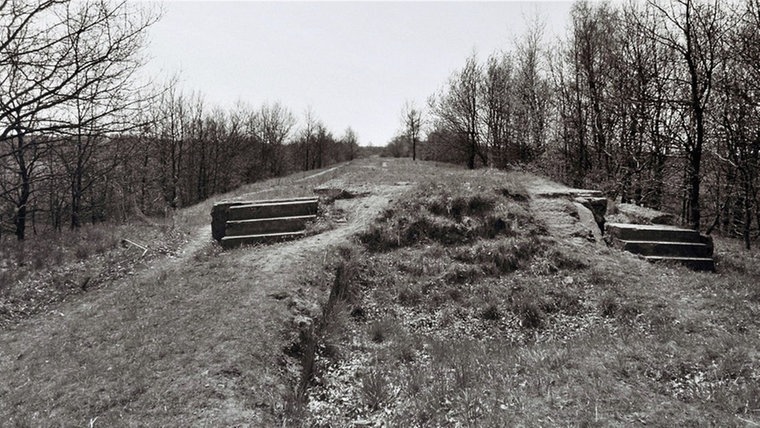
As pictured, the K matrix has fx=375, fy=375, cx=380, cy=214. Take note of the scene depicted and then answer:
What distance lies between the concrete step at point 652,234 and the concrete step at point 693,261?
565 mm

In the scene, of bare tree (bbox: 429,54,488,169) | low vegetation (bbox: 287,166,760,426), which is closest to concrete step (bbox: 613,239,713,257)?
low vegetation (bbox: 287,166,760,426)

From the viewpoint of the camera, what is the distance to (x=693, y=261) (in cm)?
783

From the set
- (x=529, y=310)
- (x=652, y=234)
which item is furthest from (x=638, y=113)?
(x=529, y=310)

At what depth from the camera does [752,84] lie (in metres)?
8.07

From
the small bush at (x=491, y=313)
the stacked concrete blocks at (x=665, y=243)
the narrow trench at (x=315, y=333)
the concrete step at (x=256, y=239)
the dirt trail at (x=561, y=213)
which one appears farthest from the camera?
the concrete step at (x=256, y=239)

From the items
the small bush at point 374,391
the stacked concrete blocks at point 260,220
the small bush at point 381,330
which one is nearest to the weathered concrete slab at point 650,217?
the small bush at point 381,330

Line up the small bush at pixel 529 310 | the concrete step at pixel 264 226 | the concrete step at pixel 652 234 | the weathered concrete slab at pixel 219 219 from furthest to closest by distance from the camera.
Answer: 1. the weathered concrete slab at pixel 219 219
2. the concrete step at pixel 264 226
3. the concrete step at pixel 652 234
4. the small bush at pixel 529 310

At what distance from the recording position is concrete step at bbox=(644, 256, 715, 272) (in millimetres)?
7699

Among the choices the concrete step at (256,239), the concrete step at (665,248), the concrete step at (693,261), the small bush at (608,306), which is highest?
the concrete step at (256,239)

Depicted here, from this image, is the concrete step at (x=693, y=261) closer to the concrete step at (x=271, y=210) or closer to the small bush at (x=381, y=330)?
the small bush at (x=381, y=330)

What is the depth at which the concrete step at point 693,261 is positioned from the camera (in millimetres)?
7699

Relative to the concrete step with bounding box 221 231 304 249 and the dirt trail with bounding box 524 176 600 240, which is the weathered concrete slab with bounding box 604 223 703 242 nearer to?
the dirt trail with bounding box 524 176 600 240

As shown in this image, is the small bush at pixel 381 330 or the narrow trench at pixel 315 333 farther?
the small bush at pixel 381 330

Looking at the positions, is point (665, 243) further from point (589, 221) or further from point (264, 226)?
point (264, 226)
